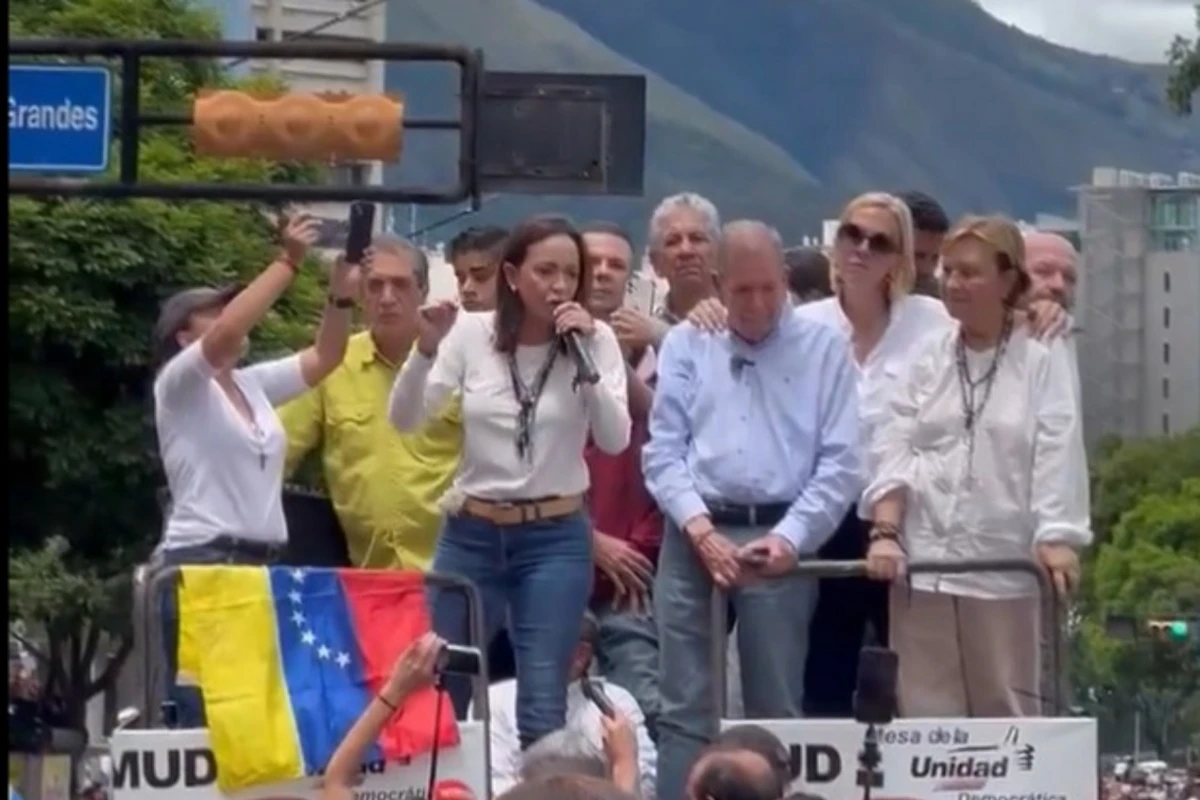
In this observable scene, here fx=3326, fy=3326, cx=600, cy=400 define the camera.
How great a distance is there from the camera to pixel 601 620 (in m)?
10.1

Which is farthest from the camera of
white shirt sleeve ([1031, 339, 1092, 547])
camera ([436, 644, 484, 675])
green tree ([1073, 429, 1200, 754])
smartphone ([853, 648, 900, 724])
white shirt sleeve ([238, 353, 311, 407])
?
green tree ([1073, 429, 1200, 754])

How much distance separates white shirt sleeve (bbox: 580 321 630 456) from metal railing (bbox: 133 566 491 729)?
750mm

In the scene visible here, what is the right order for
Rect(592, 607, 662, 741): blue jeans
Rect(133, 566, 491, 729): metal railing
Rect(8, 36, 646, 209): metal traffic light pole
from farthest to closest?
Rect(8, 36, 646, 209): metal traffic light pole → Rect(592, 607, 662, 741): blue jeans → Rect(133, 566, 491, 729): metal railing

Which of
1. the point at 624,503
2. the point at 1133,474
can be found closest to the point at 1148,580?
the point at 1133,474

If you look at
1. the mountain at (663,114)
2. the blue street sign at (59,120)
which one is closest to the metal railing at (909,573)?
the blue street sign at (59,120)

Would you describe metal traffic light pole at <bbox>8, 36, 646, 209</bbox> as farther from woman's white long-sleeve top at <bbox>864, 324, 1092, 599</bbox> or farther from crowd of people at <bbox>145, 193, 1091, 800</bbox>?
woman's white long-sleeve top at <bbox>864, 324, 1092, 599</bbox>

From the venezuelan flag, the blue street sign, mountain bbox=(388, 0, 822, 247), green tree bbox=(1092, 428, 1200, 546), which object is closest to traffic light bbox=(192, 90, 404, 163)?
the blue street sign

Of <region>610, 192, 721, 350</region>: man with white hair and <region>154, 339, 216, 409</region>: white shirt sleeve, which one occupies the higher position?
<region>610, 192, 721, 350</region>: man with white hair

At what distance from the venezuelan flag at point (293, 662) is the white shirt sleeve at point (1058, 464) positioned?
1.74 metres

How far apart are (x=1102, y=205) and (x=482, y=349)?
142 meters

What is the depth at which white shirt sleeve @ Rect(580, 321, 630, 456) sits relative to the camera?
931 centimetres

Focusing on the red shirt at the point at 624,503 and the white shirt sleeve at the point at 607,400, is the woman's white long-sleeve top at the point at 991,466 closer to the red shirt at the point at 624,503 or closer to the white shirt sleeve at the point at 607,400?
the white shirt sleeve at the point at 607,400

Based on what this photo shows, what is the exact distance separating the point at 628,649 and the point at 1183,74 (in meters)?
20.6

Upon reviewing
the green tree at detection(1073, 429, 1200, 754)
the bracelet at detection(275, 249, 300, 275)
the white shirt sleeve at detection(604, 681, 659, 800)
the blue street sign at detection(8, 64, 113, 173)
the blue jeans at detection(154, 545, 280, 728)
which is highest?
the blue street sign at detection(8, 64, 113, 173)
